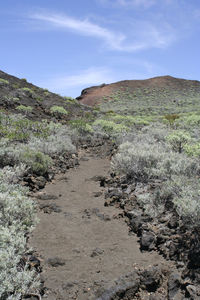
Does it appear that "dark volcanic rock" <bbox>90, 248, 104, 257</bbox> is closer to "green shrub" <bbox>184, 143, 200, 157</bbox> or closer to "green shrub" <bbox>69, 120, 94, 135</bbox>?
"green shrub" <bbox>184, 143, 200, 157</bbox>

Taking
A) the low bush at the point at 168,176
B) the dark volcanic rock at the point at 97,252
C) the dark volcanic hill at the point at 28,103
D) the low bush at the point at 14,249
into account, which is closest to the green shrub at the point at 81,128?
the dark volcanic hill at the point at 28,103

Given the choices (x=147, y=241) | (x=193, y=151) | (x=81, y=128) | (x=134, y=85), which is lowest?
(x=147, y=241)

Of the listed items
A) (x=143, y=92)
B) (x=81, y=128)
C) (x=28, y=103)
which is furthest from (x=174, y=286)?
(x=143, y=92)

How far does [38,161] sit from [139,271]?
5.73 metres

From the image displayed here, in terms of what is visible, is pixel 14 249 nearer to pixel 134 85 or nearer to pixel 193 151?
pixel 193 151

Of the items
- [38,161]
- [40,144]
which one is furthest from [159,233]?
[40,144]

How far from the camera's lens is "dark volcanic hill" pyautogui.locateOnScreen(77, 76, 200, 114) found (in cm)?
4506

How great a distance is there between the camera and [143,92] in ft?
169

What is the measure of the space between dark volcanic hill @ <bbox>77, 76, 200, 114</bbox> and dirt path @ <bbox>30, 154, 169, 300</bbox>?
37095mm

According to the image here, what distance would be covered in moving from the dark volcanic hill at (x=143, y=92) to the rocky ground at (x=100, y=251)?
122 feet

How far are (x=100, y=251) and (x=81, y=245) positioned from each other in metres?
0.45

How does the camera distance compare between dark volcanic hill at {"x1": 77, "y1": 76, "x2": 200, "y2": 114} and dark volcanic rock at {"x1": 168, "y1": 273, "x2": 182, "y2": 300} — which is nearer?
dark volcanic rock at {"x1": 168, "y1": 273, "x2": 182, "y2": 300}

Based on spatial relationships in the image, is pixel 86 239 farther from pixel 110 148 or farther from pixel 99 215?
pixel 110 148

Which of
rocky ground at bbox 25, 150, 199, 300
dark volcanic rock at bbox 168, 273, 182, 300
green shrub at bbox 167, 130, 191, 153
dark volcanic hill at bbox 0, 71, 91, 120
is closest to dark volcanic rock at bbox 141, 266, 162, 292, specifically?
rocky ground at bbox 25, 150, 199, 300
